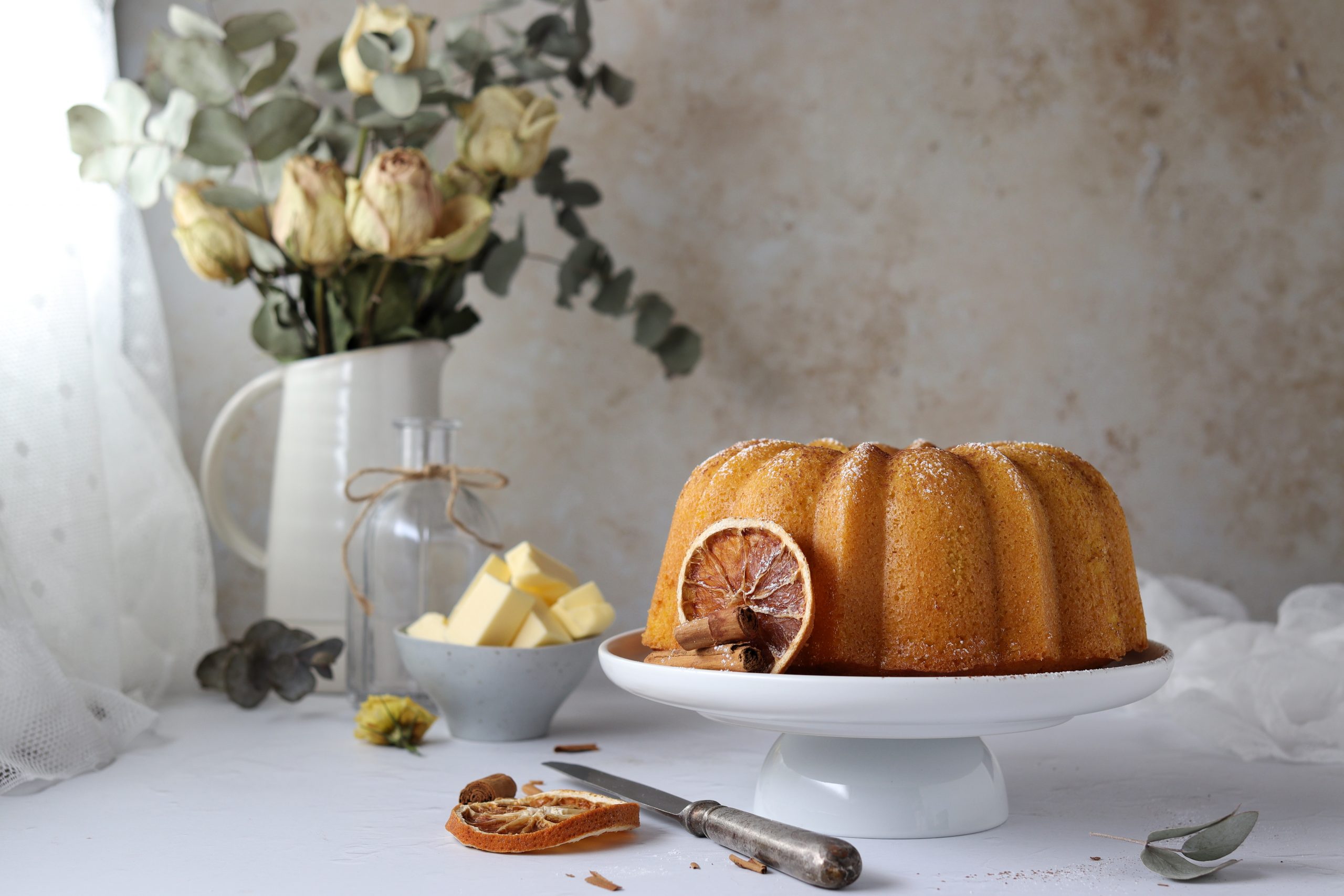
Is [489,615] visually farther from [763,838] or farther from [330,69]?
[330,69]

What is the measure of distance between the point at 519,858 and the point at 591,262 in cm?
81

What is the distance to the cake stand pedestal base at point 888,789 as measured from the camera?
711 mm

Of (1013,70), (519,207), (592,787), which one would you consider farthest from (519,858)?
(1013,70)

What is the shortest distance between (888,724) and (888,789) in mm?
94

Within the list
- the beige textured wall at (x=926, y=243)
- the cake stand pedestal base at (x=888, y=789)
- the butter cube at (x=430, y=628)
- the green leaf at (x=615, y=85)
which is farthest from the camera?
the beige textured wall at (x=926, y=243)

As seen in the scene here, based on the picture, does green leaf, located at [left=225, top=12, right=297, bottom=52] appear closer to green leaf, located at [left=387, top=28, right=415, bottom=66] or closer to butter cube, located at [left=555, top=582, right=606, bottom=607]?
green leaf, located at [left=387, top=28, right=415, bottom=66]

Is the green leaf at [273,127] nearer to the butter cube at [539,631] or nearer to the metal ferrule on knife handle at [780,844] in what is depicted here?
the butter cube at [539,631]

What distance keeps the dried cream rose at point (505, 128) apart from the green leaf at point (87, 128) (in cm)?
34

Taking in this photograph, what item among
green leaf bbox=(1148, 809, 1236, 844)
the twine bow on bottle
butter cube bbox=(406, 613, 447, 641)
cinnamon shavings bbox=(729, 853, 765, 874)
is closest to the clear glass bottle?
the twine bow on bottle

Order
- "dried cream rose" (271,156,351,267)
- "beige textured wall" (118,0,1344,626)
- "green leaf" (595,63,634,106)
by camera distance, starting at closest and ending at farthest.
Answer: "dried cream rose" (271,156,351,267)
"green leaf" (595,63,634,106)
"beige textured wall" (118,0,1344,626)

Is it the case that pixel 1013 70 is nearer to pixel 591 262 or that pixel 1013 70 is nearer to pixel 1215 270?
pixel 1215 270

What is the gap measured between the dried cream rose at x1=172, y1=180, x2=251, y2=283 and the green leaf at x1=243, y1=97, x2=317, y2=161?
0.25ft

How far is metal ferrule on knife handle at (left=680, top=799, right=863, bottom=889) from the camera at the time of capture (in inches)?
24.0

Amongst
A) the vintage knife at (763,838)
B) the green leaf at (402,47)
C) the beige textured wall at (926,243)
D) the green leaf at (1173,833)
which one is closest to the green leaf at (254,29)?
the green leaf at (402,47)
